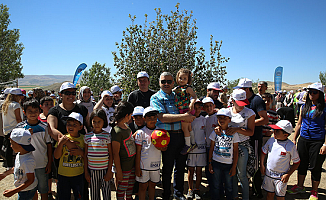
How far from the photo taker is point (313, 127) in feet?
13.1

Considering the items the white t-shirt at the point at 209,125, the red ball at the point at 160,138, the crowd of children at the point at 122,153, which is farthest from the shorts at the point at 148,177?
the white t-shirt at the point at 209,125

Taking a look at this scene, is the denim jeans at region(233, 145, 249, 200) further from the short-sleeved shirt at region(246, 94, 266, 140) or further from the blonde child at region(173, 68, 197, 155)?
the blonde child at region(173, 68, 197, 155)

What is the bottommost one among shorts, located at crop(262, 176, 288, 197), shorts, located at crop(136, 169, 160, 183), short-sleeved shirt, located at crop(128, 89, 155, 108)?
shorts, located at crop(262, 176, 288, 197)

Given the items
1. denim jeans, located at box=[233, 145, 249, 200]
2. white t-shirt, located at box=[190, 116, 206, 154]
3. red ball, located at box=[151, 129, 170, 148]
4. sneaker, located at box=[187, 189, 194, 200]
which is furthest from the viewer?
white t-shirt, located at box=[190, 116, 206, 154]

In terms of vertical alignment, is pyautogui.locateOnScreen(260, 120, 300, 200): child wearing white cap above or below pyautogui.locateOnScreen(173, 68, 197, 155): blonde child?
below

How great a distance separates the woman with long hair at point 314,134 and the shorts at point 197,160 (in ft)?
7.08

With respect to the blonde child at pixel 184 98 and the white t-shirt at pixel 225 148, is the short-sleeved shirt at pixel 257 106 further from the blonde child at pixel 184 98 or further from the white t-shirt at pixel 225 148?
the blonde child at pixel 184 98

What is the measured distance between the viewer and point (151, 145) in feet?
10.9

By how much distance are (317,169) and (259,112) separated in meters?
1.77

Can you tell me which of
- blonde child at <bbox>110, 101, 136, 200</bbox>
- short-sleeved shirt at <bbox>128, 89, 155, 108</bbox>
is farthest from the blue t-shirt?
blonde child at <bbox>110, 101, 136, 200</bbox>

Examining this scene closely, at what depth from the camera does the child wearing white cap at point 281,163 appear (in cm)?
329

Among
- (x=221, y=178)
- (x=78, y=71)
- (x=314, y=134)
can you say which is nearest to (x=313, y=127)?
(x=314, y=134)

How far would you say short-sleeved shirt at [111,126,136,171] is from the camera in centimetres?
310

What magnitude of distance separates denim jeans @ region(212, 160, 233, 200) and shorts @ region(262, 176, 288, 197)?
0.62 m
